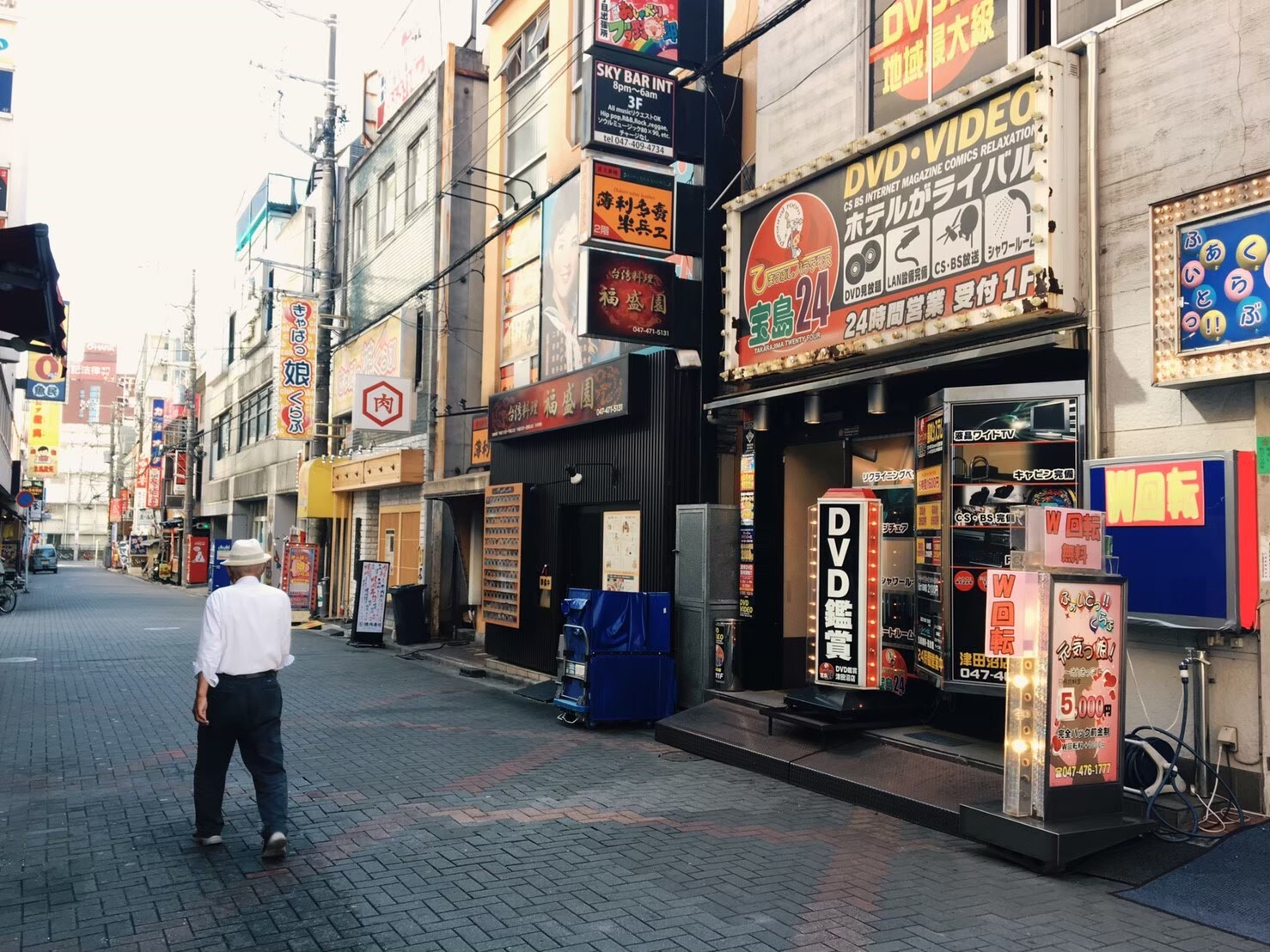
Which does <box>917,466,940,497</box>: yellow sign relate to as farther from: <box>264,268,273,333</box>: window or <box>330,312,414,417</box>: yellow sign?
<box>264,268,273,333</box>: window

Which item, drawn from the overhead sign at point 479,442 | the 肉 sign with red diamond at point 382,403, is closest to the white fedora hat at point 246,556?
the overhead sign at point 479,442

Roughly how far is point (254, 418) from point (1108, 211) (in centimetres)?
3650

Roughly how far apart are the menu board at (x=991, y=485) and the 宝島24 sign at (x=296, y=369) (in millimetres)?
21118

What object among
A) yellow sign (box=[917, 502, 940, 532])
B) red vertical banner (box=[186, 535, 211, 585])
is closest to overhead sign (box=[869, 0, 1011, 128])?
yellow sign (box=[917, 502, 940, 532])

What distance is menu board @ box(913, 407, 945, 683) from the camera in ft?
28.1

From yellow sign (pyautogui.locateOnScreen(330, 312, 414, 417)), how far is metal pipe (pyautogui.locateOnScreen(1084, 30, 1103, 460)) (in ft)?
52.0

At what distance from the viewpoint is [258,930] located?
4961mm

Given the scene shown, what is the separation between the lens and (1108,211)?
7.62 meters

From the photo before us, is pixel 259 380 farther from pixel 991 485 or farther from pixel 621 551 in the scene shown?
pixel 991 485

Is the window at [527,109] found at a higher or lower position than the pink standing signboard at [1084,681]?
higher

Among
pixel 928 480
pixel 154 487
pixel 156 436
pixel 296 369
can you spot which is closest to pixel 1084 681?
pixel 928 480

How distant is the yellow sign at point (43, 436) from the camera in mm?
47719

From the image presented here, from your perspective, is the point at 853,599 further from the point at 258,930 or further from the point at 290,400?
the point at 290,400

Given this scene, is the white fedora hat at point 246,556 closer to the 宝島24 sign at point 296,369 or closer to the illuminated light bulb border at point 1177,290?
the illuminated light bulb border at point 1177,290
